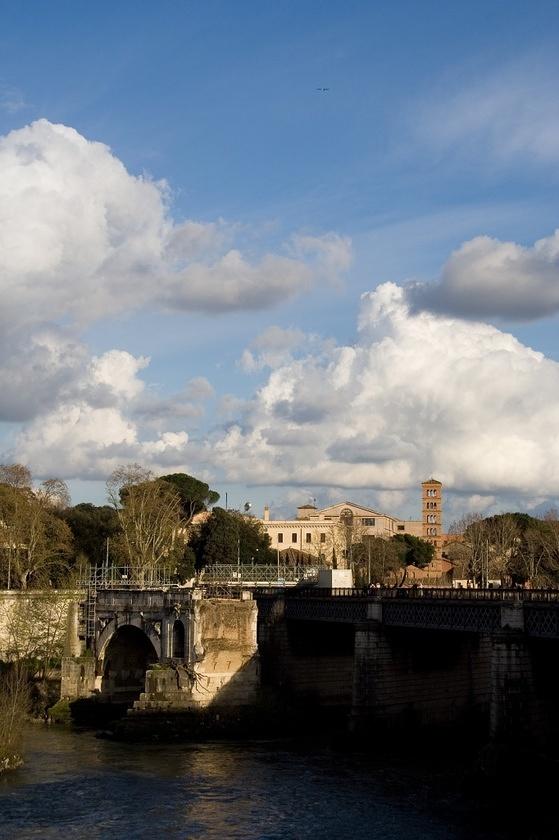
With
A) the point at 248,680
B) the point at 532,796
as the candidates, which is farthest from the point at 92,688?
the point at 532,796

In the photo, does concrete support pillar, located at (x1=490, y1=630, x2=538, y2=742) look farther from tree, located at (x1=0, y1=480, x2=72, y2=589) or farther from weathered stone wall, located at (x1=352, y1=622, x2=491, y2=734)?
tree, located at (x1=0, y1=480, x2=72, y2=589)

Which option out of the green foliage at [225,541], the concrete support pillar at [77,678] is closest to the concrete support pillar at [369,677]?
the concrete support pillar at [77,678]

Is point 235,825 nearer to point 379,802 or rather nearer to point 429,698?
point 379,802

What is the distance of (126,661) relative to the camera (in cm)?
8831

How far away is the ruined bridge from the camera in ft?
172

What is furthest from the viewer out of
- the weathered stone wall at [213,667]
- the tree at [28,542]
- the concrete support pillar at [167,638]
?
the tree at [28,542]

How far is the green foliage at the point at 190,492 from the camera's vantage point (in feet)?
476

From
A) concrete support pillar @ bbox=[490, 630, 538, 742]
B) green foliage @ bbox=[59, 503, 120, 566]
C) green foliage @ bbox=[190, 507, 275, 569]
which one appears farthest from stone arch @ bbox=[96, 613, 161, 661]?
green foliage @ bbox=[190, 507, 275, 569]

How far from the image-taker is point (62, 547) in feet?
360

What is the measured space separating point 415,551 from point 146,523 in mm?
67288

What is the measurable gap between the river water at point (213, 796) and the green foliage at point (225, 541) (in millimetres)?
73492

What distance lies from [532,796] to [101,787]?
21.4m

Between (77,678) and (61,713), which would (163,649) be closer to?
(61,713)

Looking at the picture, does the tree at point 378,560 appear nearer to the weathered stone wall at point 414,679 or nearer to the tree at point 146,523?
the tree at point 146,523
